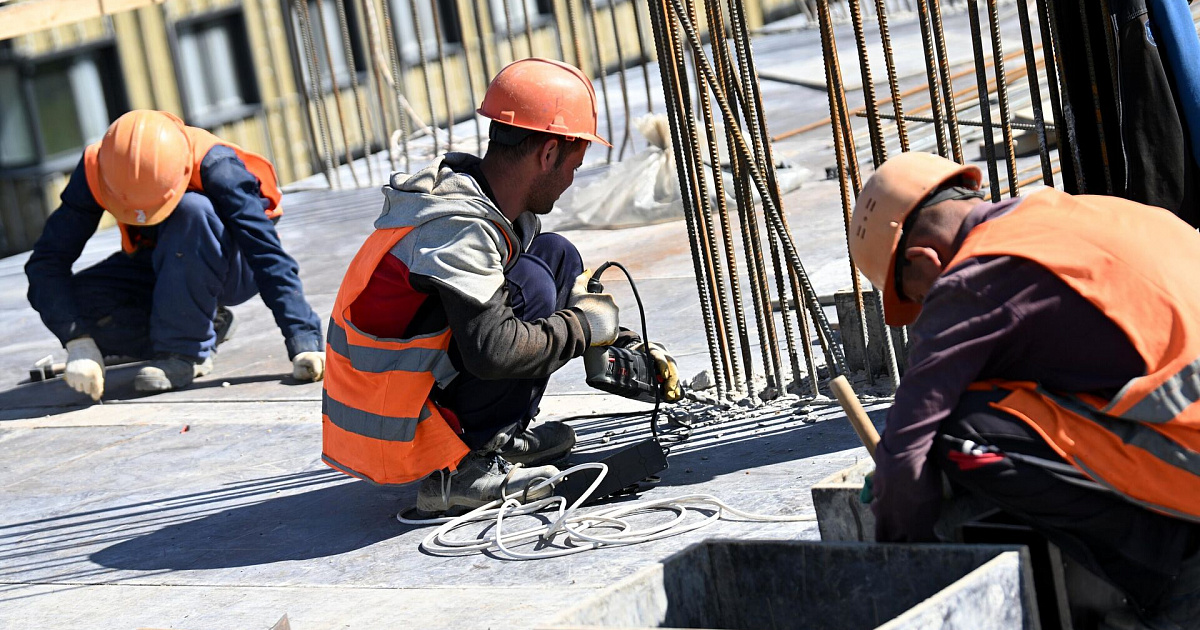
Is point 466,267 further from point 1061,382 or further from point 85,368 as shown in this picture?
point 85,368

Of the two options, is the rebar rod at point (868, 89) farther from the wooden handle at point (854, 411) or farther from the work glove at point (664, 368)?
the wooden handle at point (854, 411)

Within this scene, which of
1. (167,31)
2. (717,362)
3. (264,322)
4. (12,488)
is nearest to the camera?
(717,362)

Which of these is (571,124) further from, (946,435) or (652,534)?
(946,435)

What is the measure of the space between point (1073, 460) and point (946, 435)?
0.69ft

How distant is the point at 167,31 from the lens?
10.9m

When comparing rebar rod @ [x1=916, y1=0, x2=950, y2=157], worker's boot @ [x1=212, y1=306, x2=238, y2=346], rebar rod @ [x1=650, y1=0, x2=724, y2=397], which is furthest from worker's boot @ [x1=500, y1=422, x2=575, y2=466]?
worker's boot @ [x1=212, y1=306, x2=238, y2=346]

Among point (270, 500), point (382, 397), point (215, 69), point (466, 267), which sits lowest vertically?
point (270, 500)

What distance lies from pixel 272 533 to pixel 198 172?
204 centimetres

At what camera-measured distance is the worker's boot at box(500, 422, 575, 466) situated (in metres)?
3.89

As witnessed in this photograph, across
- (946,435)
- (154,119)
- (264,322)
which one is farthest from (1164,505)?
(264,322)

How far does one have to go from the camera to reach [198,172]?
5.43 m

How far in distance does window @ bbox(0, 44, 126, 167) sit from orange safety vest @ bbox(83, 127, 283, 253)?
5395mm

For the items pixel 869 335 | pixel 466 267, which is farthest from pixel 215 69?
pixel 466 267

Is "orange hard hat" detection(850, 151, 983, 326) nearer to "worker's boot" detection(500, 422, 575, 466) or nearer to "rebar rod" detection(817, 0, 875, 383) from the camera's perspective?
"rebar rod" detection(817, 0, 875, 383)
